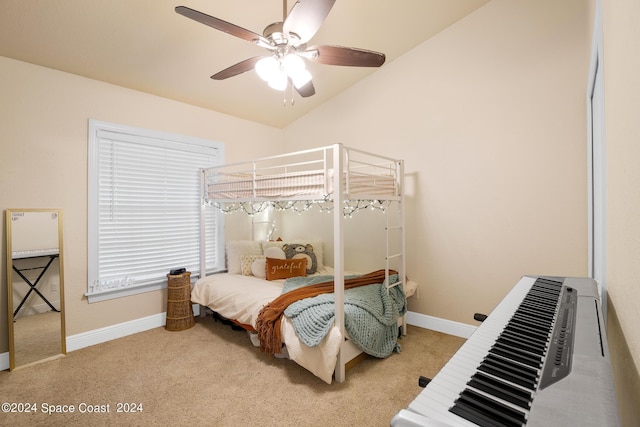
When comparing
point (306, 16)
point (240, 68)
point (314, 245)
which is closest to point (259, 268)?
point (314, 245)

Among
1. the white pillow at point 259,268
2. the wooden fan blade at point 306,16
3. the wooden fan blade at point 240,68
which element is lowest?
the white pillow at point 259,268

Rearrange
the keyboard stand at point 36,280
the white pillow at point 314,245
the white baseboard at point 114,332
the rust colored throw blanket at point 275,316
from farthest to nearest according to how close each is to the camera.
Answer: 1. the white pillow at point 314,245
2. the white baseboard at point 114,332
3. the keyboard stand at point 36,280
4. the rust colored throw blanket at point 275,316

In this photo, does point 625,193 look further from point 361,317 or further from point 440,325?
point 440,325

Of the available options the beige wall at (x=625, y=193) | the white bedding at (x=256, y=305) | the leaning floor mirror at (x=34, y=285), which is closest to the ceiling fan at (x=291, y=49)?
the beige wall at (x=625, y=193)

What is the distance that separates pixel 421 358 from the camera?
253 centimetres

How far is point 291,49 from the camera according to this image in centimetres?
181

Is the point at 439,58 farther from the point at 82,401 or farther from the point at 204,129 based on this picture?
the point at 82,401

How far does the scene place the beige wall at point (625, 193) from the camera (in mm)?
668

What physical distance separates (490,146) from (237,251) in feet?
9.58

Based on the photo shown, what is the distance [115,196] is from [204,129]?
124cm

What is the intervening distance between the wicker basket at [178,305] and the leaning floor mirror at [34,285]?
866mm

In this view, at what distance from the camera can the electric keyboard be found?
18.8 inches

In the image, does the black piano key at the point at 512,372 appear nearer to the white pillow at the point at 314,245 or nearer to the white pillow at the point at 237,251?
the white pillow at the point at 314,245

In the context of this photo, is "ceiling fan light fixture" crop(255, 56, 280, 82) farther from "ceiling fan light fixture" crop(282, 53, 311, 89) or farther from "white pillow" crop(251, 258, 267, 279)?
"white pillow" crop(251, 258, 267, 279)
